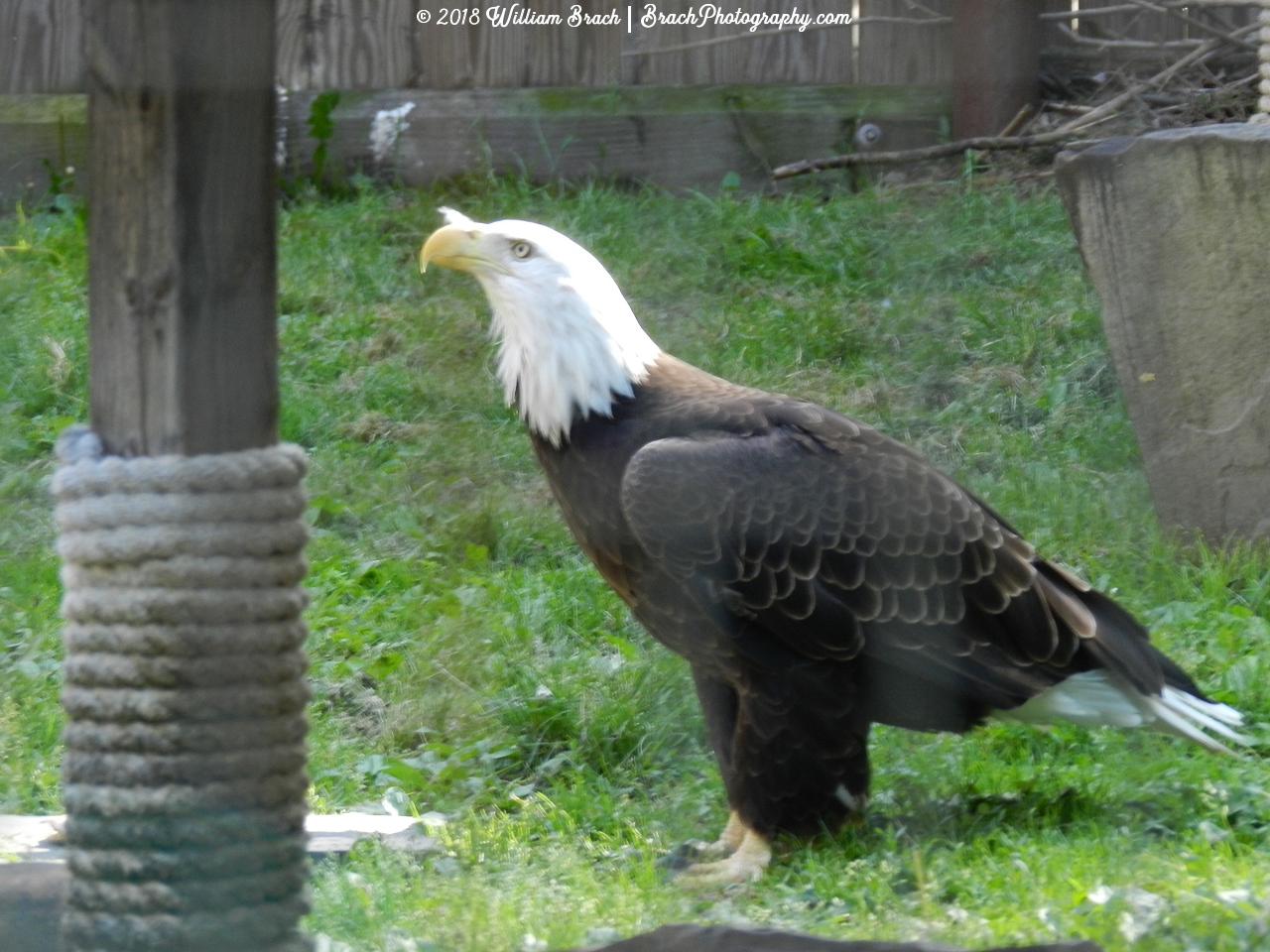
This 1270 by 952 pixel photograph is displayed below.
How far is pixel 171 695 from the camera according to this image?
119 cm

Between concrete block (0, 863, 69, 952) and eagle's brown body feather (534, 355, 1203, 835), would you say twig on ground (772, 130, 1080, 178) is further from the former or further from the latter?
concrete block (0, 863, 69, 952)

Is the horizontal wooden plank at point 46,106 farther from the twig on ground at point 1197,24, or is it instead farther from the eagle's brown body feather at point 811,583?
Answer: the twig on ground at point 1197,24

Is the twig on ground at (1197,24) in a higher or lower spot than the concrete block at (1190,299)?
higher

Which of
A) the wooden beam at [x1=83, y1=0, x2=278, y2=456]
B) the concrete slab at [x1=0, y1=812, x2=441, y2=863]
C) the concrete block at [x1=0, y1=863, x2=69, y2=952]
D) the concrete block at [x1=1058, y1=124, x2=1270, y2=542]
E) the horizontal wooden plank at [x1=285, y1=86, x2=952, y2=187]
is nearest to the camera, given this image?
the wooden beam at [x1=83, y1=0, x2=278, y2=456]

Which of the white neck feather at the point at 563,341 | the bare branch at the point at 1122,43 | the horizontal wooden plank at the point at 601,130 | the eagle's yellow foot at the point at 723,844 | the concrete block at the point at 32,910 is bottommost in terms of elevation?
the eagle's yellow foot at the point at 723,844

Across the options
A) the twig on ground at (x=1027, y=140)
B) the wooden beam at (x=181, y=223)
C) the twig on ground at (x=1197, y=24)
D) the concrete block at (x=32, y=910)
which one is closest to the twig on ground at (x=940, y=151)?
the twig on ground at (x=1027, y=140)

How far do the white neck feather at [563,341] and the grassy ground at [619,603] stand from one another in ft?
1.86

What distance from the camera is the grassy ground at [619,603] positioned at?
168cm

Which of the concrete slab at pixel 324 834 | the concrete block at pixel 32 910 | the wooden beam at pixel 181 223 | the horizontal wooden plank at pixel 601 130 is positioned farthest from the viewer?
the horizontal wooden plank at pixel 601 130

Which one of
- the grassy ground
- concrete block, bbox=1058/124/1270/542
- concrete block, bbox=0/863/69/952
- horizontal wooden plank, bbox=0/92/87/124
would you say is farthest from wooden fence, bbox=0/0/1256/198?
concrete block, bbox=0/863/69/952

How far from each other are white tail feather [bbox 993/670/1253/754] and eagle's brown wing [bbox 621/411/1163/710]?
37 mm

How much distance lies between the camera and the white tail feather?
207 centimetres

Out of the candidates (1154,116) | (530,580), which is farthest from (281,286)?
(1154,116)

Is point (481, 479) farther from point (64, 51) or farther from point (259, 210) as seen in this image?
point (259, 210)
